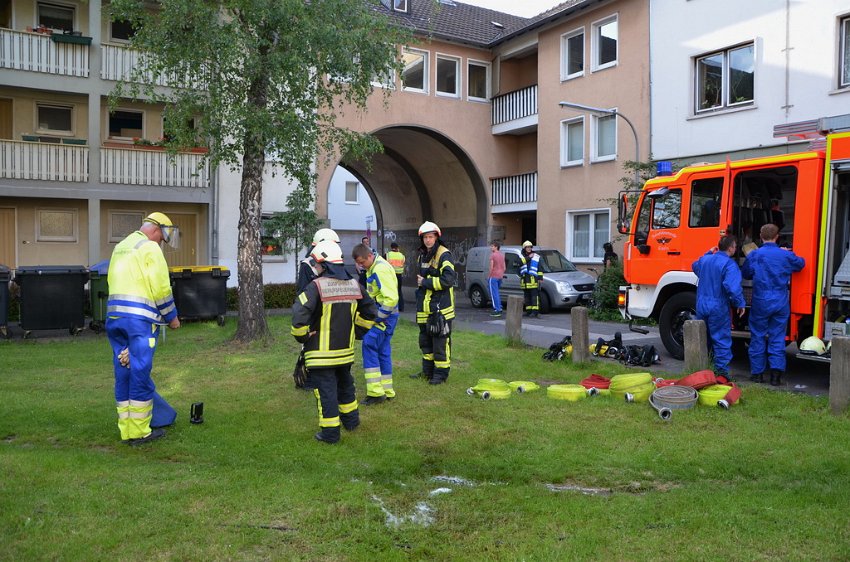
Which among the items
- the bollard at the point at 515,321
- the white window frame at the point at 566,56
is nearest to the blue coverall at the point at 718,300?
the bollard at the point at 515,321

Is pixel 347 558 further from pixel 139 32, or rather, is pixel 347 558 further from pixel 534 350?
pixel 139 32

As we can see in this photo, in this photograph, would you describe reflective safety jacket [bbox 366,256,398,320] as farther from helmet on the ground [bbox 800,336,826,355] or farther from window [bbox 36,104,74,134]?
window [bbox 36,104,74,134]

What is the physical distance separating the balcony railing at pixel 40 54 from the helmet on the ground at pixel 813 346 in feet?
61.5

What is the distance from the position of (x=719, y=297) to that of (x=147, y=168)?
1643cm

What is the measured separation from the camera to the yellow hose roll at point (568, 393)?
7.86m

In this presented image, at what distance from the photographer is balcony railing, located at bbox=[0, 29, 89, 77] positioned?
18.6 m

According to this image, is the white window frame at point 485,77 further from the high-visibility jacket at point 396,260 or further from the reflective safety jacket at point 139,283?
the reflective safety jacket at point 139,283

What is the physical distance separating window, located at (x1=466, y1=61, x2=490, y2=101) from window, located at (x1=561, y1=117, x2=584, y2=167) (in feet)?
14.6

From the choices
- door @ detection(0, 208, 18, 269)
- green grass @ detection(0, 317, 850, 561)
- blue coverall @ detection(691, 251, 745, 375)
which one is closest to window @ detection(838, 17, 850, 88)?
blue coverall @ detection(691, 251, 745, 375)

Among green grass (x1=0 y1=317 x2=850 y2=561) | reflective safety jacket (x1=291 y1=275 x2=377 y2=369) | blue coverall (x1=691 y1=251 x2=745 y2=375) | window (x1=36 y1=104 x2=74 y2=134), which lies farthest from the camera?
window (x1=36 y1=104 x2=74 y2=134)

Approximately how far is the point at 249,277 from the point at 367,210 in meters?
34.2

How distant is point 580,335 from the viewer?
9.95 metres

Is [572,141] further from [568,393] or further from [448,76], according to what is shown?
[568,393]

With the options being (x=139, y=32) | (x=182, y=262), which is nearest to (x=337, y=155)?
(x=182, y=262)
